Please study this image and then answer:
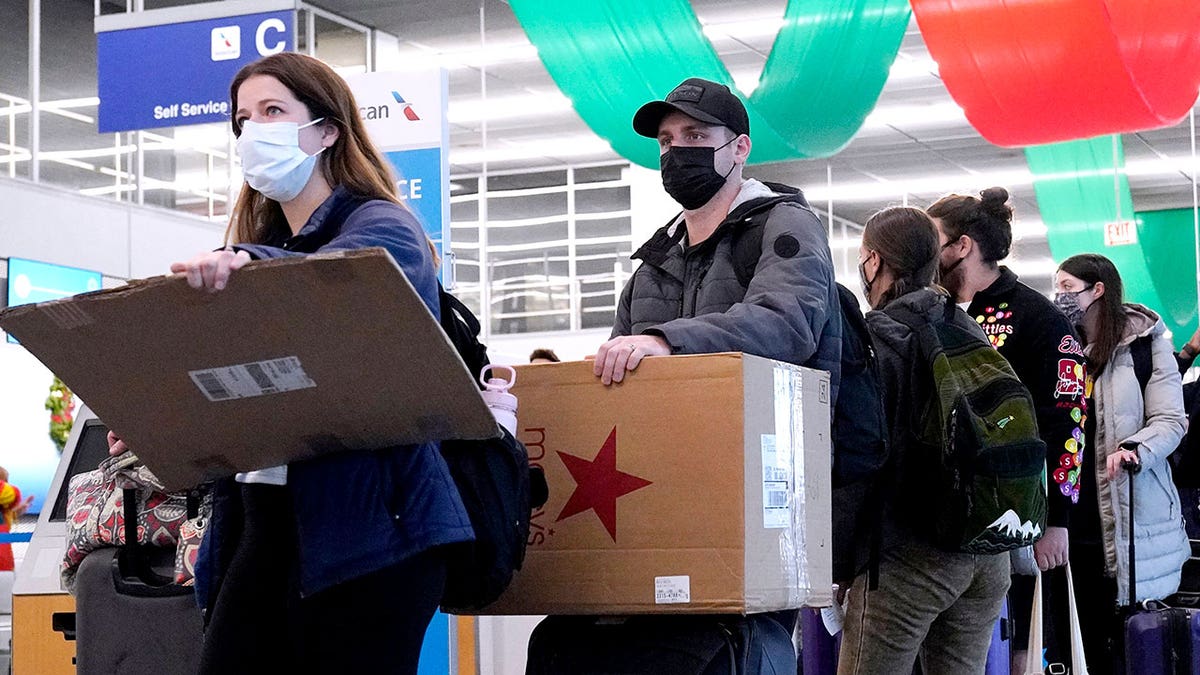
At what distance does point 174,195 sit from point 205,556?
35.3 feet

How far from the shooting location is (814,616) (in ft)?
13.9

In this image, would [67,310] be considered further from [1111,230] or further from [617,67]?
[1111,230]

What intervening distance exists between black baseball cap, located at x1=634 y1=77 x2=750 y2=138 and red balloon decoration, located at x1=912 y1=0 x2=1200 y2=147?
265cm

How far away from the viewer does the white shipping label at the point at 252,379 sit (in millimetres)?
1799

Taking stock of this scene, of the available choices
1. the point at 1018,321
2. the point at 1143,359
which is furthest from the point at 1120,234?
the point at 1018,321

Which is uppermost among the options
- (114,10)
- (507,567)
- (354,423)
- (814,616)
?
(114,10)

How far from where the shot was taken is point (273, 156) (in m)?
2.06

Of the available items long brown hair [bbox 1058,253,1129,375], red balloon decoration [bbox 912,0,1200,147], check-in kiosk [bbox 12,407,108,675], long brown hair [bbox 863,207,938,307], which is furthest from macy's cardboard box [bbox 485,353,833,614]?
red balloon decoration [bbox 912,0,1200,147]

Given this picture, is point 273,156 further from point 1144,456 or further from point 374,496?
point 1144,456

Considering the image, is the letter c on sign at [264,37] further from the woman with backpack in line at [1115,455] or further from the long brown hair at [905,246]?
the long brown hair at [905,246]

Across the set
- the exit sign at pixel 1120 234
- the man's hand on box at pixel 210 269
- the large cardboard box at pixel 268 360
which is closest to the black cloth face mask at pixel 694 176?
the large cardboard box at pixel 268 360

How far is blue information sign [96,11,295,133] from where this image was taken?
5.68m

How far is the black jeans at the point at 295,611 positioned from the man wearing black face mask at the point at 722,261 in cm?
54

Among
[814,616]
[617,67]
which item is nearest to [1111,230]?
[617,67]
